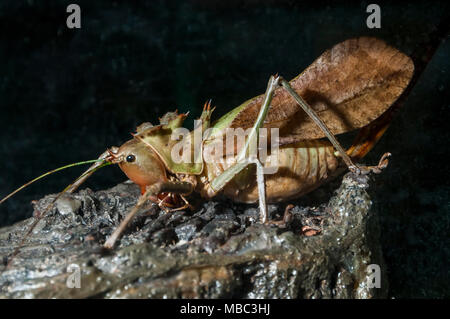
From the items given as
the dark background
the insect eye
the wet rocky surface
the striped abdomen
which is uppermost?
the dark background

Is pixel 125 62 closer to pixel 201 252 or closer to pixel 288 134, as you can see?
pixel 288 134

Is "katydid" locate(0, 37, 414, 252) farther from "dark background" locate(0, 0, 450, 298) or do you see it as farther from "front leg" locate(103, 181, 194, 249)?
"dark background" locate(0, 0, 450, 298)

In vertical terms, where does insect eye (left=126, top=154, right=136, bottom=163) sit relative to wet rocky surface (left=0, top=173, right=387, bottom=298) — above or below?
above

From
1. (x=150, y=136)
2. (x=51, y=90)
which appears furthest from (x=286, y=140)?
(x=51, y=90)

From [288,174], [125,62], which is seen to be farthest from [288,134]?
[125,62]

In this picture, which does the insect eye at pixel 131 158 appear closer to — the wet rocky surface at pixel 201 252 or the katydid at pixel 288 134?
the katydid at pixel 288 134

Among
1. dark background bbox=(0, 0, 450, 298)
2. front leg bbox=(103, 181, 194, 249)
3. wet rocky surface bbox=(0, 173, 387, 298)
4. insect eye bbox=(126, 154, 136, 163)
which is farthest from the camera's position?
dark background bbox=(0, 0, 450, 298)

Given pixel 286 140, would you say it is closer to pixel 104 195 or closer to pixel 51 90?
pixel 104 195

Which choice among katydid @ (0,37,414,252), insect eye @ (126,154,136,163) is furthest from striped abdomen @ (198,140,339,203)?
insect eye @ (126,154,136,163)
